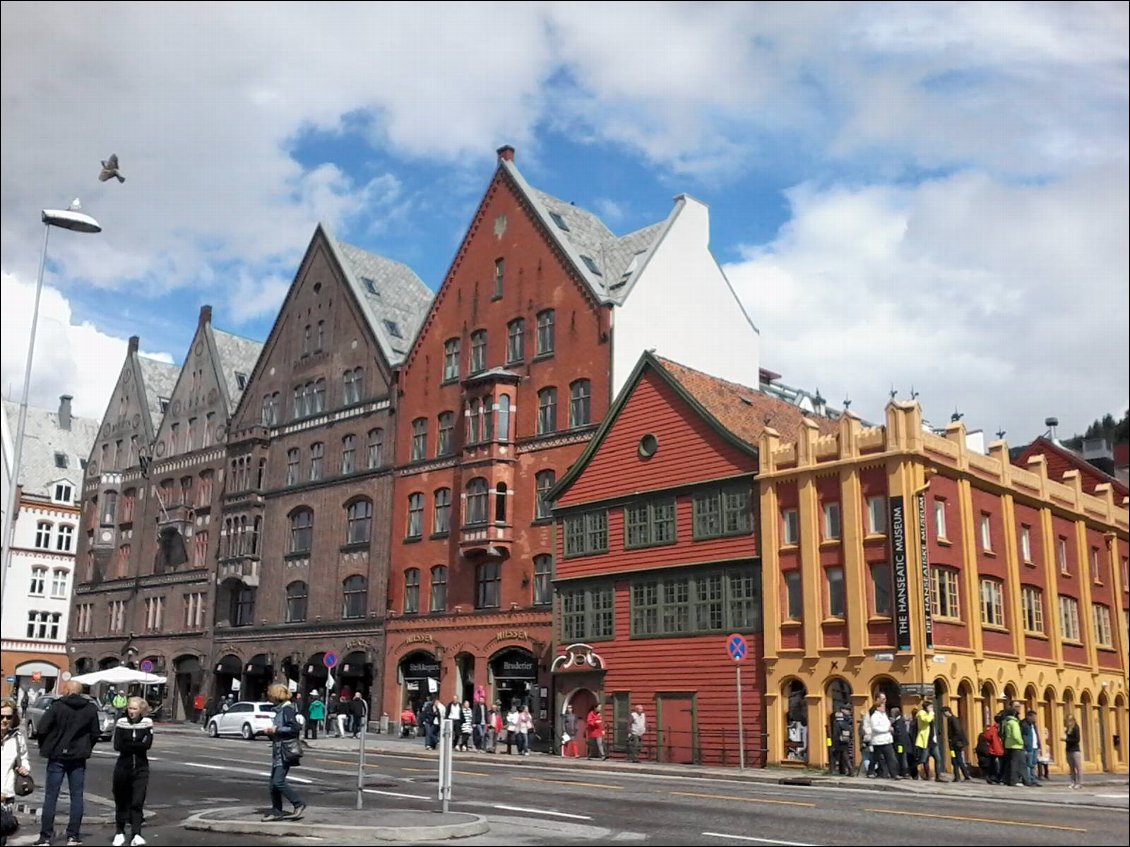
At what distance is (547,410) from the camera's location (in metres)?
49.1

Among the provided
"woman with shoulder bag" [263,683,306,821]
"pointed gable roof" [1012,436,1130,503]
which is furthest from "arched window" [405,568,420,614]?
"woman with shoulder bag" [263,683,306,821]

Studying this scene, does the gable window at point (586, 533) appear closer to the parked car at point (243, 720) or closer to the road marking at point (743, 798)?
the parked car at point (243, 720)

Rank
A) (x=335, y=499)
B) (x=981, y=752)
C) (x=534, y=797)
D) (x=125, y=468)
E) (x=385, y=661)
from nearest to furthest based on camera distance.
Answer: (x=534, y=797)
(x=981, y=752)
(x=385, y=661)
(x=335, y=499)
(x=125, y=468)

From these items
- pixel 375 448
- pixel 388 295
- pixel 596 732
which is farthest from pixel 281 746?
pixel 388 295

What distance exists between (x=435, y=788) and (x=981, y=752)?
47.9ft

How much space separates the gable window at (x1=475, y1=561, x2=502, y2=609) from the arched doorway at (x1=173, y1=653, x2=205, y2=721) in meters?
22.3

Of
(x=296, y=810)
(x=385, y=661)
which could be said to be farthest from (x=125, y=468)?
(x=296, y=810)

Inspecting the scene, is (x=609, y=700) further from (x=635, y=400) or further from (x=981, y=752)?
(x=981, y=752)

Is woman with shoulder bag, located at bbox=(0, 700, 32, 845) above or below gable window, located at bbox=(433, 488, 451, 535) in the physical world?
below

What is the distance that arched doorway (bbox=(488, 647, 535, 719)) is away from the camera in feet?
152

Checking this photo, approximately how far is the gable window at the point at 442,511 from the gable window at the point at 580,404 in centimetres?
785

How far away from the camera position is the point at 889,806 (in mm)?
18672

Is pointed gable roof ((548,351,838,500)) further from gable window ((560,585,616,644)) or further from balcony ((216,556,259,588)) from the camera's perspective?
balcony ((216,556,259,588))

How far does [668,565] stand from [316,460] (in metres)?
27.1
